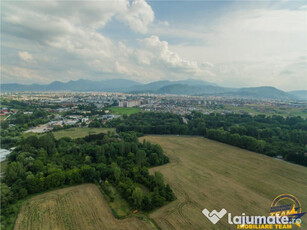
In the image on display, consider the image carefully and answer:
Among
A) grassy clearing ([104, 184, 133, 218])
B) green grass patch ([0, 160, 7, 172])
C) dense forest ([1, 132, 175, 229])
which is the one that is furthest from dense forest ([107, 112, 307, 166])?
grassy clearing ([104, 184, 133, 218])

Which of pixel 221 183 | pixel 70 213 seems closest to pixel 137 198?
pixel 70 213

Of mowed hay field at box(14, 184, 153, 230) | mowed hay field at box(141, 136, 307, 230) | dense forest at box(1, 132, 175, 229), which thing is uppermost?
dense forest at box(1, 132, 175, 229)

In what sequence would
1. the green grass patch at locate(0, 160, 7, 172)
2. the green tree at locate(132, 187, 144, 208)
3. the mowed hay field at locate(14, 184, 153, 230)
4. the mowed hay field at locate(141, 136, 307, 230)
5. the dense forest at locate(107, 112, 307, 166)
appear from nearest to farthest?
the mowed hay field at locate(14, 184, 153, 230) < the mowed hay field at locate(141, 136, 307, 230) < the green tree at locate(132, 187, 144, 208) < the green grass patch at locate(0, 160, 7, 172) < the dense forest at locate(107, 112, 307, 166)

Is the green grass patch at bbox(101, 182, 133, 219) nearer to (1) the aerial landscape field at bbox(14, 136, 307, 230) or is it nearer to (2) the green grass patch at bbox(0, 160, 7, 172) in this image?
(1) the aerial landscape field at bbox(14, 136, 307, 230)

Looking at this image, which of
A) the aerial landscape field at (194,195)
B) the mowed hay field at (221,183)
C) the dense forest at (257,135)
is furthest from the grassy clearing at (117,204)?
the dense forest at (257,135)

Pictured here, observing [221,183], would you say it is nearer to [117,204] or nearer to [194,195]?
[194,195]

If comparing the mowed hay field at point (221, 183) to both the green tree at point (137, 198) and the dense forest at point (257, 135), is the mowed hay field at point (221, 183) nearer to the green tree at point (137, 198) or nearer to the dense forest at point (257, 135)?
the green tree at point (137, 198)
